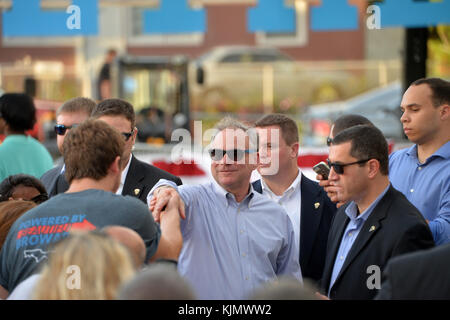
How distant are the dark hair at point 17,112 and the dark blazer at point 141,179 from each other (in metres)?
1.72

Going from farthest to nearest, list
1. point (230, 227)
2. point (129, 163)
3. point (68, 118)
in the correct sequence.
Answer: point (68, 118) < point (129, 163) < point (230, 227)

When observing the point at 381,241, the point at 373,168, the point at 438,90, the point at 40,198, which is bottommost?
the point at 381,241

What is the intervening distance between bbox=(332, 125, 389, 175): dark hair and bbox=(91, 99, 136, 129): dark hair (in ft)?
4.98

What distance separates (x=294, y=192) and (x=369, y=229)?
4.66 feet

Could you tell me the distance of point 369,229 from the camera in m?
4.15

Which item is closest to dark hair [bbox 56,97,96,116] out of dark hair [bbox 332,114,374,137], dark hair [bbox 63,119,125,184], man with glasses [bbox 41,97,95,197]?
man with glasses [bbox 41,97,95,197]

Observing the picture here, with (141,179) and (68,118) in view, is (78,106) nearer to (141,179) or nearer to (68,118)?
(68,118)

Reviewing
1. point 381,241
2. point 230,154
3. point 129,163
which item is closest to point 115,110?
point 129,163

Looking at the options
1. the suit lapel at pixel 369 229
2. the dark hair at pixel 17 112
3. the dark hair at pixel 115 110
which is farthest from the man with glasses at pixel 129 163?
the dark hair at pixel 17 112

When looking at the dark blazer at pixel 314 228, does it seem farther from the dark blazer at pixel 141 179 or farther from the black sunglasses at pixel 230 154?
the black sunglasses at pixel 230 154

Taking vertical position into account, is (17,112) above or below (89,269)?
above

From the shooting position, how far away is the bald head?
121 inches

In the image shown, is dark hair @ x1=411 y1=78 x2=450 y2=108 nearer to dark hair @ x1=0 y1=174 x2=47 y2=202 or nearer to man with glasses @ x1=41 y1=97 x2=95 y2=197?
man with glasses @ x1=41 y1=97 x2=95 y2=197

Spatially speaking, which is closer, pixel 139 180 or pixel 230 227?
pixel 230 227
